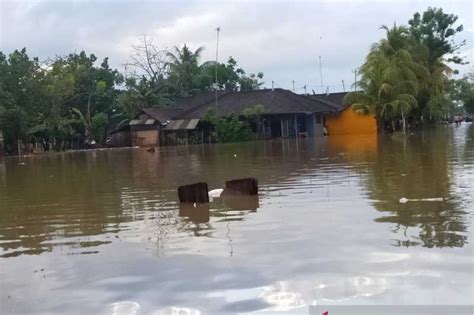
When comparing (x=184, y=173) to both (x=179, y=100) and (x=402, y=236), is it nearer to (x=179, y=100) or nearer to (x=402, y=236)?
(x=402, y=236)

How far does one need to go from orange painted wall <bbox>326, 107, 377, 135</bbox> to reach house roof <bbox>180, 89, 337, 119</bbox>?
225cm

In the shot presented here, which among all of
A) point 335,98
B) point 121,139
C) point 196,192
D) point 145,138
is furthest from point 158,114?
point 196,192

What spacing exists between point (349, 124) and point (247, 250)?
150ft

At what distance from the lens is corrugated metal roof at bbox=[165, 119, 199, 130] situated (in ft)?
151

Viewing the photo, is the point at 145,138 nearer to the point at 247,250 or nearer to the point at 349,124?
the point at 349,124

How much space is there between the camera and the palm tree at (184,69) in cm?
5494

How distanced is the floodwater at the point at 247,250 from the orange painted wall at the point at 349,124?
38450 mm

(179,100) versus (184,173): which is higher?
(179,100)

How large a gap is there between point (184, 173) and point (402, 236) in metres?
11.0

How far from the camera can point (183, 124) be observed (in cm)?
4650

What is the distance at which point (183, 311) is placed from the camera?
455 centimetres

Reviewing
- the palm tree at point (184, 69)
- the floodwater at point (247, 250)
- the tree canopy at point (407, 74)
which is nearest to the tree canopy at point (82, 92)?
the palm tree at point (184, 69)

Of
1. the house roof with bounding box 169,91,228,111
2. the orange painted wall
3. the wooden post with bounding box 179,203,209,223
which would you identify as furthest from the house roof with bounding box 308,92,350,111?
the wooden post with bounding box 179,203,209,223

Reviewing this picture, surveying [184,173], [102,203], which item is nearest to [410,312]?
[102,203]
